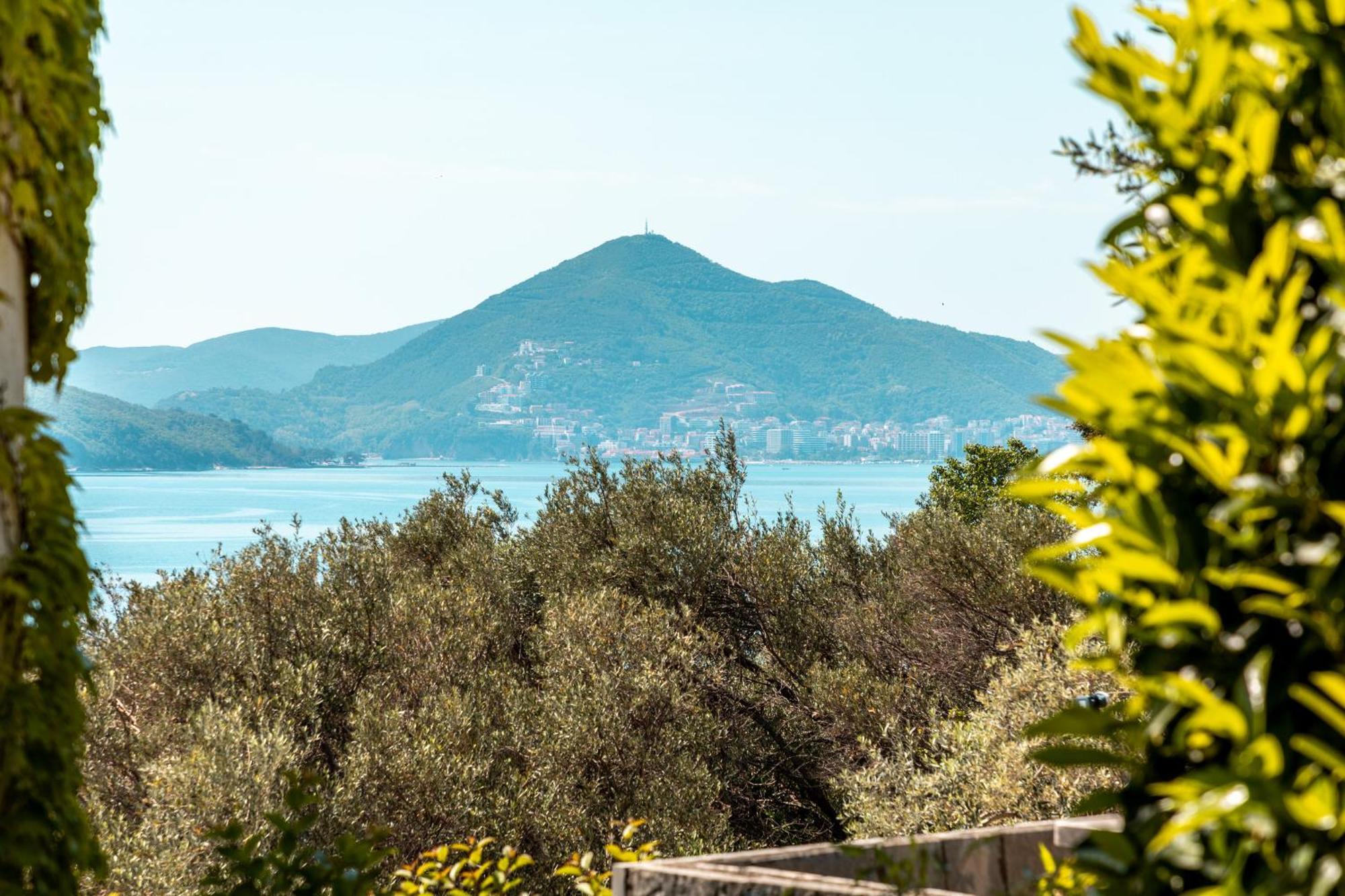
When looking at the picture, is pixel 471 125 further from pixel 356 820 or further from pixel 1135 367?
pixel 1135 367

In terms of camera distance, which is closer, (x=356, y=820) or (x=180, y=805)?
(x=180, y=805)

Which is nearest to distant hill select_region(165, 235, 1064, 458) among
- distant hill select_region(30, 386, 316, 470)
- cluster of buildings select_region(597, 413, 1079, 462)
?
cluster of buildings select_region(597, 413, 1079, 462)

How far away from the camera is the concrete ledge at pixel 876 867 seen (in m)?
3.69

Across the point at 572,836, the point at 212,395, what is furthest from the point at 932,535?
the point at 212,395

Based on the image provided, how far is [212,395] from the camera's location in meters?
136

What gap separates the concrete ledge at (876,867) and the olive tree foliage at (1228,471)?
1485mm

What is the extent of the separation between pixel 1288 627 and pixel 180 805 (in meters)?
13.9

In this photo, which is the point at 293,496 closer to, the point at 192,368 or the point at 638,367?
the point at 638,367

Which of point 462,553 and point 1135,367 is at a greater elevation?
point 1135,367

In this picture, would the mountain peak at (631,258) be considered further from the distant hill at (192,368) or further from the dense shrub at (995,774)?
the dense shrub at (995,774)

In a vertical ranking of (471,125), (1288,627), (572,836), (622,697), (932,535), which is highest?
(471,125)

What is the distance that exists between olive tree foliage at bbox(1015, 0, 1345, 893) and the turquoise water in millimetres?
53193

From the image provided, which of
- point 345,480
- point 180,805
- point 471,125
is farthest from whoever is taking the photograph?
point 345,480

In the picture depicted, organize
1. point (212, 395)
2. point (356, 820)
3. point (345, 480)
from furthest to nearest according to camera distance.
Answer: point (212, 395) < point (345, 480) < point (356, 820)
